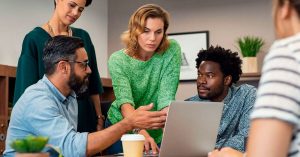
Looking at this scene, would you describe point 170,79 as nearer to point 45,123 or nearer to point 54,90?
point 54,90

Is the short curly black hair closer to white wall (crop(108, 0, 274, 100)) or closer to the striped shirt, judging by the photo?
the striped shirt

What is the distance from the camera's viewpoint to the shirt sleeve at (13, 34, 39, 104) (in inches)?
88.1

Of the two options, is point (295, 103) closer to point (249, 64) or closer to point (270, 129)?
point (270, 129)

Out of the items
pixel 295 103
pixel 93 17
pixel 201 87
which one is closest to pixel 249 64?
pixel 93 17

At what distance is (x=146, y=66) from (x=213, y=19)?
2654 mm

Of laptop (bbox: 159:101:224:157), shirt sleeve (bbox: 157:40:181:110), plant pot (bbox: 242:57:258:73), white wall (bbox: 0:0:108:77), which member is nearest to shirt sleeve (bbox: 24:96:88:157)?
laptop (bbox: 159:101:224:157)

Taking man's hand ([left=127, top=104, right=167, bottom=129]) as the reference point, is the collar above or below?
above

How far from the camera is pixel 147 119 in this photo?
1626 mm

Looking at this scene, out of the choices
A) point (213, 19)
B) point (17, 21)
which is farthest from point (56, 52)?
point (213, 19)

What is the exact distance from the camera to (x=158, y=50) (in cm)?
239

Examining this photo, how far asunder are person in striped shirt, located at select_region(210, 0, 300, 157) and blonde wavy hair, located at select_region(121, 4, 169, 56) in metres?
1.59

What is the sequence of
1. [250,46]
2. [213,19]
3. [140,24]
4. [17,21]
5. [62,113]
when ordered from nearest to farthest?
[62,113]
[140,24]
[17,21]
[250,46]
[213,19]

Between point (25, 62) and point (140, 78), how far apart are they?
56 cm

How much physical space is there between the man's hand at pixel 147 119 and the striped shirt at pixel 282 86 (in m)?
0.93
